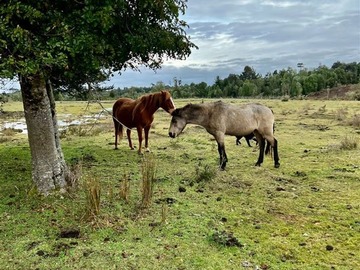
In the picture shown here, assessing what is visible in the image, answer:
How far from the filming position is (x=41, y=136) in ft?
20.7

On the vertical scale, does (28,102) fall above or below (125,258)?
above

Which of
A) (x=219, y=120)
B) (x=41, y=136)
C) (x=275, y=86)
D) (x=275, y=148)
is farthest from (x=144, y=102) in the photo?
(x=275, y=86)

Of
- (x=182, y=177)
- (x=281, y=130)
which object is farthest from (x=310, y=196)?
(x=281, y=130)

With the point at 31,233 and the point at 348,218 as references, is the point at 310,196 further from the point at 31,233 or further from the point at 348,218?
the point at 31,233

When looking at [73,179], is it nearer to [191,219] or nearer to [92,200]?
[92,200]

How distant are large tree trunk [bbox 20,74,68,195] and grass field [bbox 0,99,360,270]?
28 cm

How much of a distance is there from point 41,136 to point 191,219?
2996mm

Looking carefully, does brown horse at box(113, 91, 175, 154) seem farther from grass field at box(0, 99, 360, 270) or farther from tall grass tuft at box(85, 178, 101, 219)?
tall grass tuft at box(85, 178, 101, 219)

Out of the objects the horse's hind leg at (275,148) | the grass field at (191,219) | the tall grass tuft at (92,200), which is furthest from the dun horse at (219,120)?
the tall grass tuft at (92,200)

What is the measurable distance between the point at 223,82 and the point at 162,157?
89.3 metres

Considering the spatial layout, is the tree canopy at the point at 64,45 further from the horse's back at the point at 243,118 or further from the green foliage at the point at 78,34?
the horse's back at the point at 243,118

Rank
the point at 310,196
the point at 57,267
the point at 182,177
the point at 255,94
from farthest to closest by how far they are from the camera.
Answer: the point at 255,94 < the point at 182,177 < the point at 310,196 < the point at 57,267

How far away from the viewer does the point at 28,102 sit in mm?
6160

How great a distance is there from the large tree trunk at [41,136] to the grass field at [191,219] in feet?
0.93
